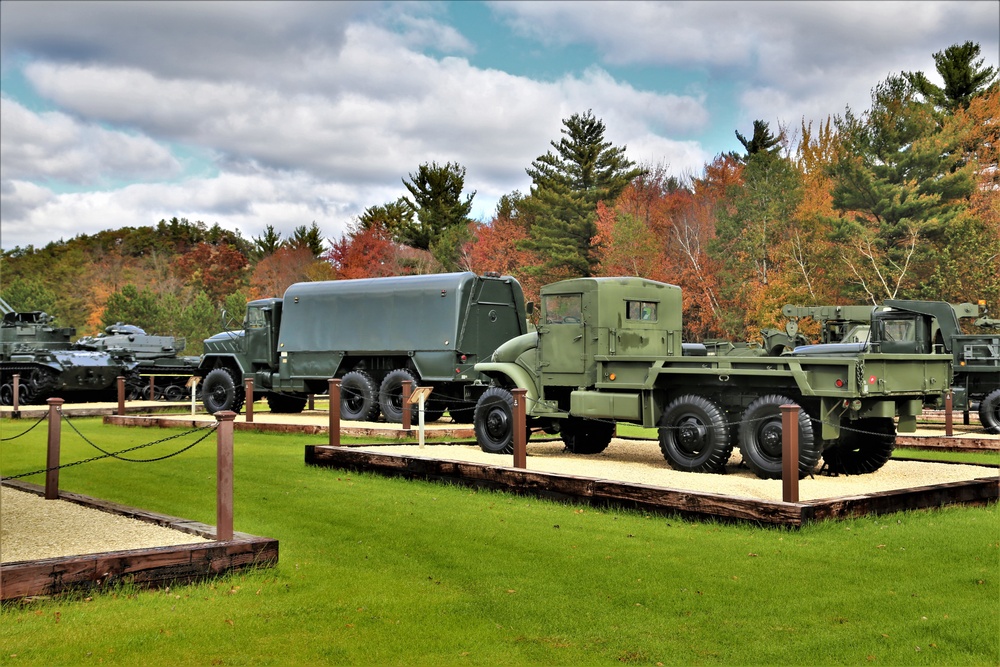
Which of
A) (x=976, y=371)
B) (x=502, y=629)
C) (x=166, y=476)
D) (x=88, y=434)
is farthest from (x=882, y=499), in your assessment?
(x=88, y=434)

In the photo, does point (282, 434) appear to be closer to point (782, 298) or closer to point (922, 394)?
point (922, 394)

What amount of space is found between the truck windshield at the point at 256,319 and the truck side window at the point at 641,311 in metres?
12.8

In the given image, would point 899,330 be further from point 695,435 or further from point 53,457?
point 53,457

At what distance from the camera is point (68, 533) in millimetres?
8227

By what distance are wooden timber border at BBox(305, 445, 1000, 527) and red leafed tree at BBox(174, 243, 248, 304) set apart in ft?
202

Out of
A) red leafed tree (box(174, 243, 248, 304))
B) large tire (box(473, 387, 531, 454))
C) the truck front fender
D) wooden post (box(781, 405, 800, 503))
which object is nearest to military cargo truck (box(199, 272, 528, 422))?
the truck front fender

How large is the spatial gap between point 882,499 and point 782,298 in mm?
29437

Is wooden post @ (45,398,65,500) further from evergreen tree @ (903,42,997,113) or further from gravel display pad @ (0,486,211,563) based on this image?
evergreen tree @ (903,42,997,113)

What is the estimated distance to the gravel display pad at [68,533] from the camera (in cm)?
750

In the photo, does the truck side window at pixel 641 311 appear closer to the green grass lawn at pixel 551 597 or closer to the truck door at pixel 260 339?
the green grass lawn at pixel 551 597

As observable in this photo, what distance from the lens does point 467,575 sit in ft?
24.0

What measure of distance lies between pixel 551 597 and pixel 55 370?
83.5ft

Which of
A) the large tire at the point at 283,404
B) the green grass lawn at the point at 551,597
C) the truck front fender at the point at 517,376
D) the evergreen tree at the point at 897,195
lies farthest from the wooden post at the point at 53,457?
the evergreen tree at the point at 897,195

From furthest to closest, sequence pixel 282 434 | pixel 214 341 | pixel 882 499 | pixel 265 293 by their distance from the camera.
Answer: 1. pixel 265 293
2. pixel 214 341
3. pixel 282 434
4. pixel 882 499
